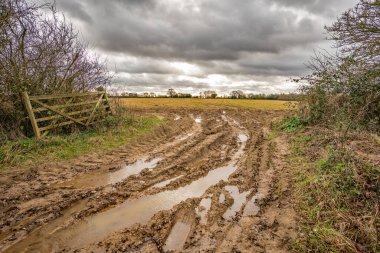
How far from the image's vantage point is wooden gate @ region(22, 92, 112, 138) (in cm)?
892

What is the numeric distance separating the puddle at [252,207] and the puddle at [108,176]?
124 inches

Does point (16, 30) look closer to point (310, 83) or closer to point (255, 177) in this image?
point (255, 177)

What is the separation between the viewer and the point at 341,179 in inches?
177

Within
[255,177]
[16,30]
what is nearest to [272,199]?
[255,177]

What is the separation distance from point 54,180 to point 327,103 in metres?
10.5

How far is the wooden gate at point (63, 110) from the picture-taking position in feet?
29.3

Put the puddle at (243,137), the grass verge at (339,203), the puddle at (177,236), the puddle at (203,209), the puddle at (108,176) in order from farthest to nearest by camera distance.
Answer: the puddle at (243,137) < the puddle at (108,176) < the puddle at (203,209) < the puddle at (177,236) < the grass verge at (339,203)

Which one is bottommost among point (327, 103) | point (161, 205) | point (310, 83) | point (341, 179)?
point (161, 205)

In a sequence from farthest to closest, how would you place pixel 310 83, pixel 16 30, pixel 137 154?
pixel 310 83
pixel 16 30
pixel 137 154

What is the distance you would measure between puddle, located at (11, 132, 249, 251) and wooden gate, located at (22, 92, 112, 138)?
595 cm

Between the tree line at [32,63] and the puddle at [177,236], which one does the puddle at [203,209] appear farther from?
the tree line at [32,63]

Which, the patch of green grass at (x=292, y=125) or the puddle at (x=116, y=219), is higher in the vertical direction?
the patch of green grass at (x=292, y=125)

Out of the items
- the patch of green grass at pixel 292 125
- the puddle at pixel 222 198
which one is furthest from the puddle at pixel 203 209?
the patch of green grass at pixel 292 125

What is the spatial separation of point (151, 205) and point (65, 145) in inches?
207
